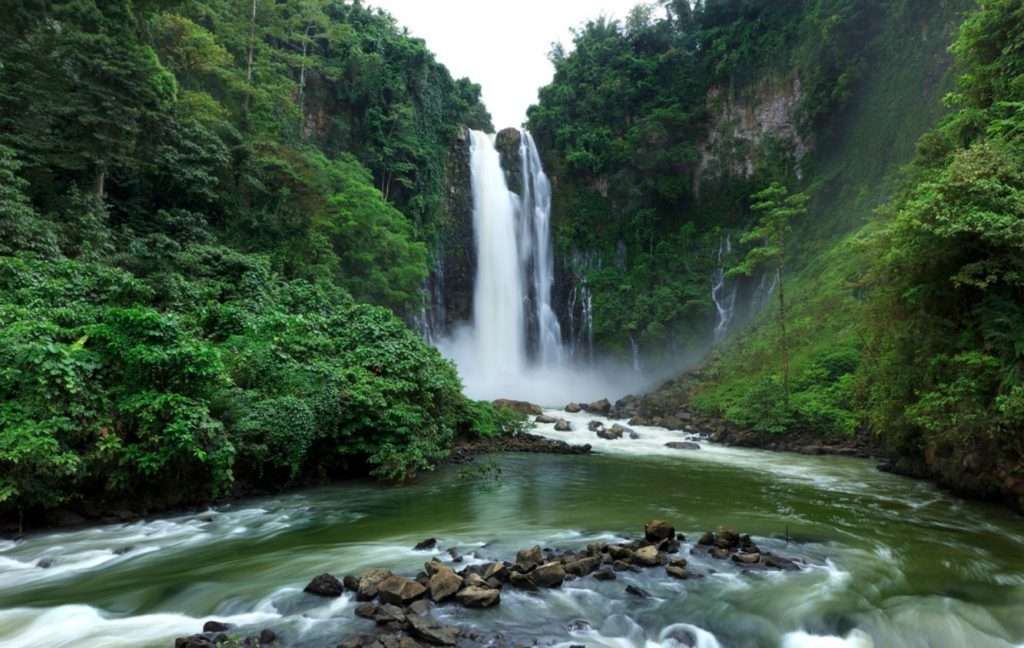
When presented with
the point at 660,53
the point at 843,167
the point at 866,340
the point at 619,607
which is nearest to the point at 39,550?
the point at 619,607

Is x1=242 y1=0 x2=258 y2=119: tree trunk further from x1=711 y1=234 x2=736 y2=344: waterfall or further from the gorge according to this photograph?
x1=711 y1=234 x2=736 y2=344: waterfall

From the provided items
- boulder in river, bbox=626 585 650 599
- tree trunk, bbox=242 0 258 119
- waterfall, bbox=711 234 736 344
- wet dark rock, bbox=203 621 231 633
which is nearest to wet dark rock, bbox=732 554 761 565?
boulder in river, bbox=626 585 650 599

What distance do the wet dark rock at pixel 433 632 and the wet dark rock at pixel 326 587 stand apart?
110 centimetres

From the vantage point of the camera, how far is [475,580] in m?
5.26

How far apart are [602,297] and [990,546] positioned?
29.0 m

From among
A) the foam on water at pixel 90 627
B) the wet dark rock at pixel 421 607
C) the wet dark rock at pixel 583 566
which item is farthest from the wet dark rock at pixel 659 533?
the foam on water at pixel 90 627

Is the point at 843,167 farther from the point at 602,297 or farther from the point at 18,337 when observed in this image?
the point at 18,337

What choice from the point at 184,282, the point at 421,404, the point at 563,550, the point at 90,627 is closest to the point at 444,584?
the point at 563,550

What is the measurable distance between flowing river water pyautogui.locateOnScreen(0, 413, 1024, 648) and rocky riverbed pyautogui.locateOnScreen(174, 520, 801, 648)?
0.11 meters

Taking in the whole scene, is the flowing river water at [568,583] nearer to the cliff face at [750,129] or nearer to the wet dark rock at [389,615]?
the wet dark rock at [389,615]

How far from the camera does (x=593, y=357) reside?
35.4m

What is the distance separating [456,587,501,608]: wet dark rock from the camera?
16.1ft

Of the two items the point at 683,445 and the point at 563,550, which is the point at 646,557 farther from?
the point at 683,445

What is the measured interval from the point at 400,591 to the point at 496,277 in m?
31.4
